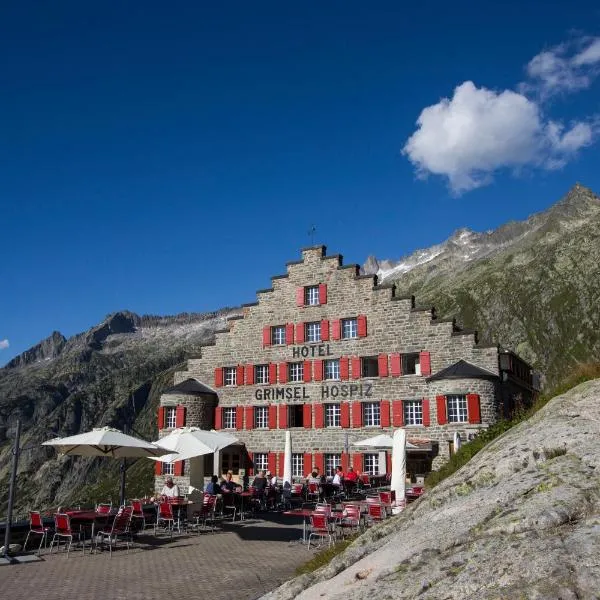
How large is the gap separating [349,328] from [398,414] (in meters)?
4.84

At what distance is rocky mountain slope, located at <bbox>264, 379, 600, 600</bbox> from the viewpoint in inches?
162

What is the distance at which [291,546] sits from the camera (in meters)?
13.6

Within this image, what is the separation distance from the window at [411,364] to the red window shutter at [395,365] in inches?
14.0

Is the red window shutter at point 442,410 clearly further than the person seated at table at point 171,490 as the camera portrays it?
Yes

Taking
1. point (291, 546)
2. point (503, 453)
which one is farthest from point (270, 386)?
point (503, 453)

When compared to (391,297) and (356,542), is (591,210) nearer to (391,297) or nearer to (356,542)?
(391,297)

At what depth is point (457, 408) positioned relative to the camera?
25984 millimetres

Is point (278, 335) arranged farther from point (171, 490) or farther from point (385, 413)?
point (171, 490)

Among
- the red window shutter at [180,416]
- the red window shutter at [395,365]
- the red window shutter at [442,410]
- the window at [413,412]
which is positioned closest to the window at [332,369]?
the red window shutter at [395,365]

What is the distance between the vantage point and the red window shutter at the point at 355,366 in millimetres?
29172

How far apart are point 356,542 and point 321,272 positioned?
24190mm

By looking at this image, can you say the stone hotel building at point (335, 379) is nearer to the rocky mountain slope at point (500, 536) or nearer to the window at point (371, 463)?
the window at point (371, 463)

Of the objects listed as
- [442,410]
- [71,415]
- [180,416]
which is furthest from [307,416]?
[71,415]

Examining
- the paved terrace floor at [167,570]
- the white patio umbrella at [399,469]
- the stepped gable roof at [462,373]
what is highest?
the stepped gable roof at [462,373]
